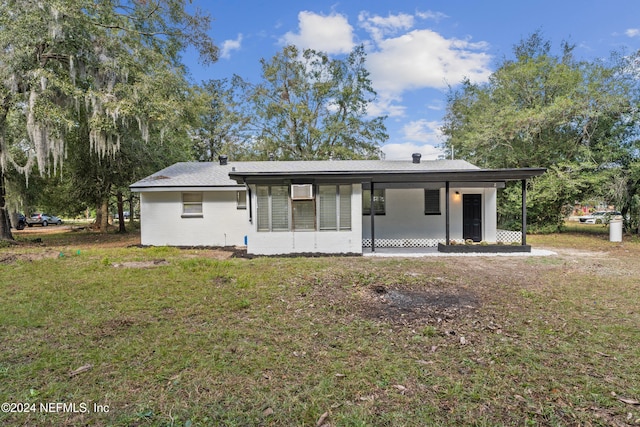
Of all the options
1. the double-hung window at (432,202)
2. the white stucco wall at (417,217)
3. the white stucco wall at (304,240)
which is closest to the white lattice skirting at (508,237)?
the white stucco wall at (417,217)

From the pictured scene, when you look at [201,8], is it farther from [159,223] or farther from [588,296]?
[588,296]

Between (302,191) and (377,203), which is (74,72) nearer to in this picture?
(302,191)

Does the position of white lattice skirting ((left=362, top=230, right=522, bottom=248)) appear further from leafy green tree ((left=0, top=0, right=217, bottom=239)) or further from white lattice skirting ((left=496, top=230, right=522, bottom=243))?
leafy green tree ((left=0, top=0, right=217, bottom=239))

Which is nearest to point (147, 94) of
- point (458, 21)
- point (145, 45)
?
point (145, 45)

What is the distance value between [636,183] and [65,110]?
21.9 metres

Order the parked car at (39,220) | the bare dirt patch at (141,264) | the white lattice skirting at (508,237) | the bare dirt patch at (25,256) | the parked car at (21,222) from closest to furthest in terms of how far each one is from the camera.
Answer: the bare dirt patch at (141,264) < the bare dirt patch at (25,256) < the white lattice skirting at (508,237) < the parked car at (21,222) < the parked car at (39,220)

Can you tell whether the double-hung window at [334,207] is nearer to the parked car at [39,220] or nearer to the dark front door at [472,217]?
the dark front door at [472,217]

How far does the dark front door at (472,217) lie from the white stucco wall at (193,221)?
8135 mm

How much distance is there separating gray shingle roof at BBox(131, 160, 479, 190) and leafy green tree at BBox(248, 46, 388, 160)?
895 centimetres

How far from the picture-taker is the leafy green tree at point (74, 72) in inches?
363

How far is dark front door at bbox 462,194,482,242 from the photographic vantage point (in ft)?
38.3

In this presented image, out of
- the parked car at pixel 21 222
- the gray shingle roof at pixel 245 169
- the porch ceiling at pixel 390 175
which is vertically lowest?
the parked car at pixel 21 222

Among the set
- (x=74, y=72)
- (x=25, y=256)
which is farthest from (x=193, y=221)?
(x=74, y=72)

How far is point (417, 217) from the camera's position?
11750 millimetres
